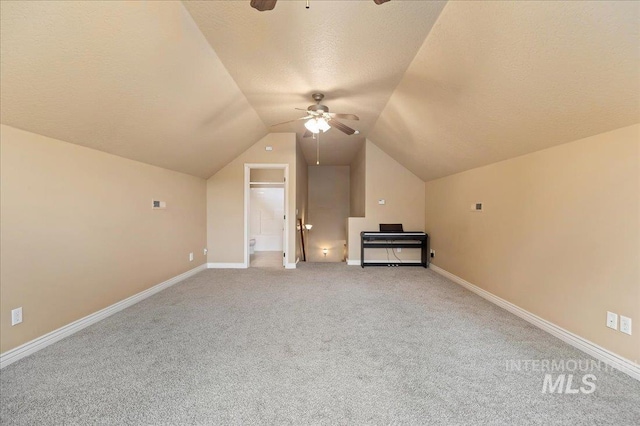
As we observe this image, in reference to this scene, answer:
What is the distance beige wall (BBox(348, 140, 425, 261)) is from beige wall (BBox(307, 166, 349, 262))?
9.59 ft

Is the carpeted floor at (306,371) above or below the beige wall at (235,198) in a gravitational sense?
below

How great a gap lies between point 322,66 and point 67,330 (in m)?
3.68

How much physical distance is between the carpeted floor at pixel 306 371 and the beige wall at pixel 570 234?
1.08 ft

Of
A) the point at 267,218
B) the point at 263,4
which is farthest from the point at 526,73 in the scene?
the point at 267,218

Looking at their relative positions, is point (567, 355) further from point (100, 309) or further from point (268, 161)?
point (268, 161)

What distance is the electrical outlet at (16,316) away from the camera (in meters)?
2.05

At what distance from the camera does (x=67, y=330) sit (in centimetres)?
247

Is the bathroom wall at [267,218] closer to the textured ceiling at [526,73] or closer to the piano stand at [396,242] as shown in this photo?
the piano stand at [396,242]

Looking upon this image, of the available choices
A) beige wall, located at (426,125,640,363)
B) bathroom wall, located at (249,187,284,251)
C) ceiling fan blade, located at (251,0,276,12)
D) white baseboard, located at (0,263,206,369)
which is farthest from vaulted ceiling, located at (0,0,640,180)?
bathroom wall, located at (249,187,284,251)

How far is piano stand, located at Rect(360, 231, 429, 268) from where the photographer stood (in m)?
5.26

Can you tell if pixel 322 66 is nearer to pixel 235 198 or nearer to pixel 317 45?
pixel 317 45

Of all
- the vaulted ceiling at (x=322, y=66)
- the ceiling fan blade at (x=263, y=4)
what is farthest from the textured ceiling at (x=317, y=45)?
the ceiling fan blade at (x=263, y=4)

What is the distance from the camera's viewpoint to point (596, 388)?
5.68 feet

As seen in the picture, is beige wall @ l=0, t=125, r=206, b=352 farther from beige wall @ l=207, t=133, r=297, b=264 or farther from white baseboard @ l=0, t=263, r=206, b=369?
beige wall @ l=207, t=133, r=297, b=264
